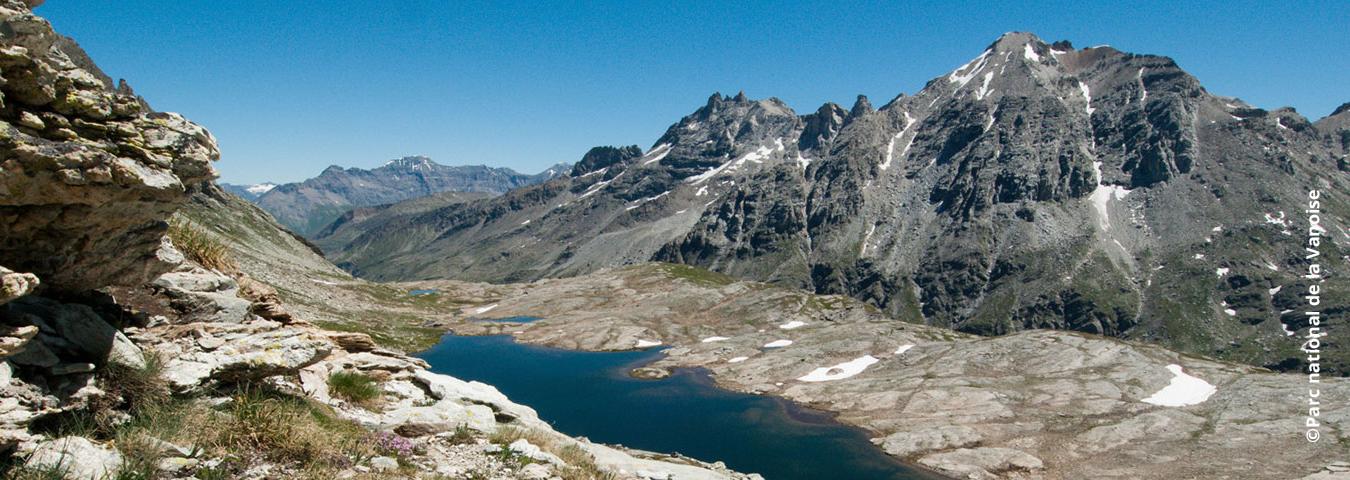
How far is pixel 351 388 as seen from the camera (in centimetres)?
1512

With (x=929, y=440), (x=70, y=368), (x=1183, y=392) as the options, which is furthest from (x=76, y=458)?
(x=1183, y=392)

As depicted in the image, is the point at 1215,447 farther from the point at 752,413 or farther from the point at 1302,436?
the point at 752,413

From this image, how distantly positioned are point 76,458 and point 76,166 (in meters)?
4.27

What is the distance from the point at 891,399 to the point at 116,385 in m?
108

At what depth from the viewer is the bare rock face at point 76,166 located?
9391mm

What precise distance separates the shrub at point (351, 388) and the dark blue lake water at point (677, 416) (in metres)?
68.1

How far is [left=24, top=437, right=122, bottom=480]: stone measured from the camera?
8211 millimetres

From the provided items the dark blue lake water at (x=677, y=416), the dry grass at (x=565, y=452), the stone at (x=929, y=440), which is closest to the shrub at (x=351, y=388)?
the dry grass at (x=565, y=452)

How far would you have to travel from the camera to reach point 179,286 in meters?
14.2

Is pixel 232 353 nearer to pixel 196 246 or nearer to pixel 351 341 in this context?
pixel 196 246

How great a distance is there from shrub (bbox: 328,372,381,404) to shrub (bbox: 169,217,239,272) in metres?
5.17

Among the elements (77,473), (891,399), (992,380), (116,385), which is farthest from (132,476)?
(992,380)

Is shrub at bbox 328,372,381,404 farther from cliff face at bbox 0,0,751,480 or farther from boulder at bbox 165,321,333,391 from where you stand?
boulder at bbox 165,321,333,391

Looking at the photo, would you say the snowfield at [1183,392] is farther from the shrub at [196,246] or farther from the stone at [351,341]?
the shrub at [196,246]
